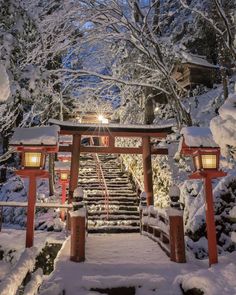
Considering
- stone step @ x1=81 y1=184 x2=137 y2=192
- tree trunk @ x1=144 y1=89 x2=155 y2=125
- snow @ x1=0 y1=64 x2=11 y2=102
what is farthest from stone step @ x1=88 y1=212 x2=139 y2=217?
snow @ x1=0 y1=64 x2=11 y2=102

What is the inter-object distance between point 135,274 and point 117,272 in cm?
39

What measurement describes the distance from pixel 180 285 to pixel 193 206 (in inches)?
191

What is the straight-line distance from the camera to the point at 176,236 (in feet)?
25.5

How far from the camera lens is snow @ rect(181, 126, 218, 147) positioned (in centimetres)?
790

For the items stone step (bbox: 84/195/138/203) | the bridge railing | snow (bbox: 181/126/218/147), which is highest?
snow (bbox: 181/126/218/147)

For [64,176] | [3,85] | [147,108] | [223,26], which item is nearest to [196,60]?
[223,26]

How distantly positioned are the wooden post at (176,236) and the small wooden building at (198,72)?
73.7 feet

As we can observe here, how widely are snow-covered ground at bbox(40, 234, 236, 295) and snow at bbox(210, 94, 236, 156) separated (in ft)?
8.05

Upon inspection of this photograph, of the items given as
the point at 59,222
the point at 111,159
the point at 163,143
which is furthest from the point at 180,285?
the point at 111,159

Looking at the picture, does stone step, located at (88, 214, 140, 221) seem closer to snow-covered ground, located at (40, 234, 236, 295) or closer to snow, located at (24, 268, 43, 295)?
snow-covered ground, located at (40, 234, 236, 295)

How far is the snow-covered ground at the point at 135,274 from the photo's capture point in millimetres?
6062

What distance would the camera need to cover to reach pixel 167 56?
1905cm

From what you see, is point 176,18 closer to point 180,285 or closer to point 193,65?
point 193,65

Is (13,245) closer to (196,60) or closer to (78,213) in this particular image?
(78,213)
